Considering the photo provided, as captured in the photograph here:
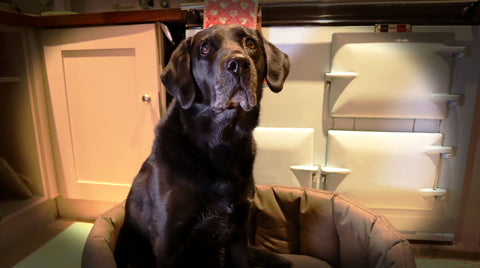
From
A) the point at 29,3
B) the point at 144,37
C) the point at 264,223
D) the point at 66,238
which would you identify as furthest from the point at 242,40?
the point at 29,3

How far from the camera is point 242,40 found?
3.10ft

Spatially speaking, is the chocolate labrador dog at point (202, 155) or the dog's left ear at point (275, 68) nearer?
the chocolate labrador dog at point (202, 155)

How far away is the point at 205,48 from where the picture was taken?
0.92 metres

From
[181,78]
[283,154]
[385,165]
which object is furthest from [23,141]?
[385,165]

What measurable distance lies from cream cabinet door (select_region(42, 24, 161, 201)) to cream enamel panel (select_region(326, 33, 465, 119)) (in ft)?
3.00

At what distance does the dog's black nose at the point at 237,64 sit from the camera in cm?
82

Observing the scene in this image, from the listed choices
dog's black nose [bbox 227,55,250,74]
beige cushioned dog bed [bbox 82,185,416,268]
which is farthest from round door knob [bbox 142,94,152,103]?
dog's black nose [bbox 227,55,250,74]

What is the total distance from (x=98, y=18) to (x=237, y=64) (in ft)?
3.33

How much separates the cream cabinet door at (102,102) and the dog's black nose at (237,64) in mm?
771

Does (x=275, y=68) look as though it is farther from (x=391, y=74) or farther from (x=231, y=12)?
(x=391, y=74)

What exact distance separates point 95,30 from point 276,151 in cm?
111

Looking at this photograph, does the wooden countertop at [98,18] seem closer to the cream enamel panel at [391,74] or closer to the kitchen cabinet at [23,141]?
the kitchen cabinet at [23,141]

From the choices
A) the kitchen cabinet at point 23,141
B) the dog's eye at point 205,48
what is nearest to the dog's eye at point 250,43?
the dog's eye at point 205,48

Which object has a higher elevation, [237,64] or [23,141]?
[237,64]
